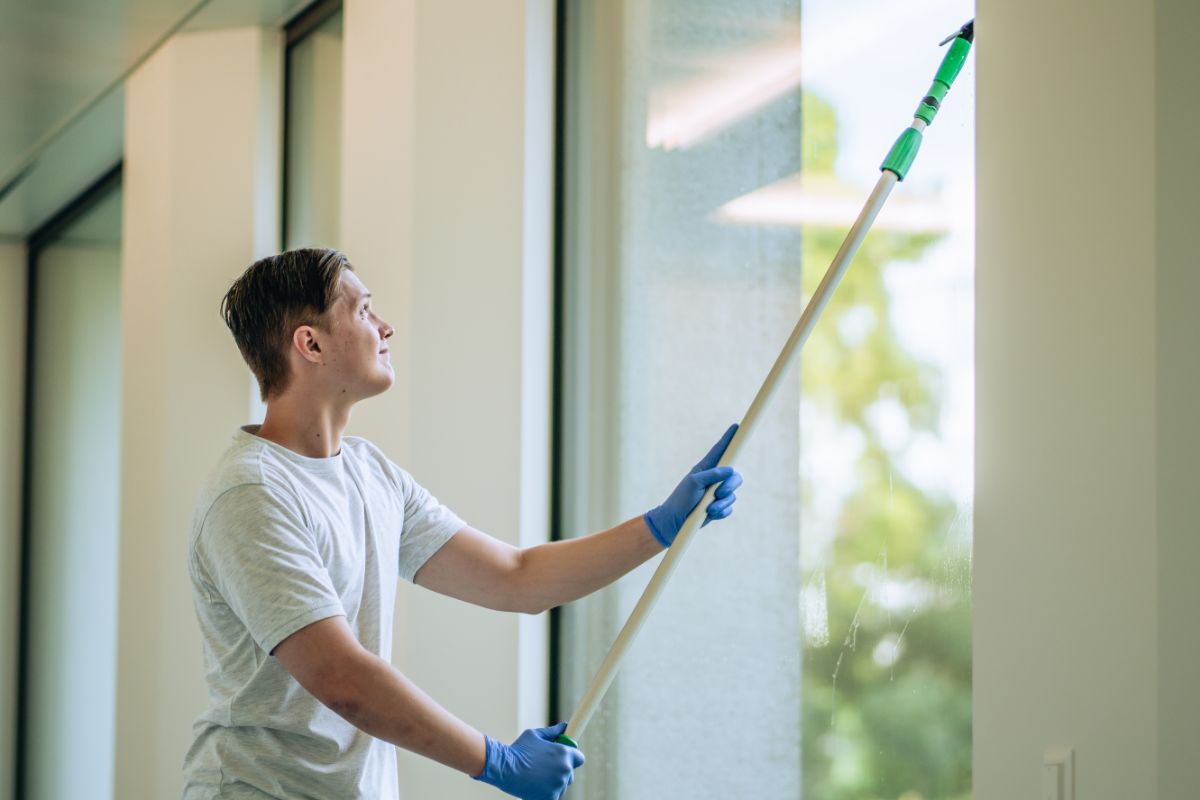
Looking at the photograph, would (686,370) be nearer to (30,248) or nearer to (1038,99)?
(1038,99)

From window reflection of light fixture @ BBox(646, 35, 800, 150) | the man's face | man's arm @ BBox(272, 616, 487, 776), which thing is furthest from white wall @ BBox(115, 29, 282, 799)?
man's arm @ BBox(272, 616, 487, 776)

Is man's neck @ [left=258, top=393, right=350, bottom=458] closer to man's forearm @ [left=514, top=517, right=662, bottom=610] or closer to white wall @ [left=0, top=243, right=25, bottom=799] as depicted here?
man's forearm @ [left=514, top=517, right=662, bottom=610]

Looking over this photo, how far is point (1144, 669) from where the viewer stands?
120 cm

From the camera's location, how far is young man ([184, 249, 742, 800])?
1.48m

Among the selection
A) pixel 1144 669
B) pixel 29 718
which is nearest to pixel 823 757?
pixel 1144 669

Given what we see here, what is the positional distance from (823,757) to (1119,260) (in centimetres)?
94

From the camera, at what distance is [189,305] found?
3301 millimetres

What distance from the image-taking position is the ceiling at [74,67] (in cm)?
281

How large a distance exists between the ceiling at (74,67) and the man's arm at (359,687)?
1792 mm

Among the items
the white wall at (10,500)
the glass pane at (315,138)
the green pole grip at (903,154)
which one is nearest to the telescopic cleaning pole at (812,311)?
the green pole grip at (903,154)

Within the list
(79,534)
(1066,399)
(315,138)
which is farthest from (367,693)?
(79,534)

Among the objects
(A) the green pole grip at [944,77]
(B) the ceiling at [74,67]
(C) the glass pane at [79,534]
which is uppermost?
(B) the ceiling at [74,67]

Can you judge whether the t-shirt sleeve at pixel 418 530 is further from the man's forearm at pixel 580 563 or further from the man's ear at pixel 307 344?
the man's ear at pixel 307 344

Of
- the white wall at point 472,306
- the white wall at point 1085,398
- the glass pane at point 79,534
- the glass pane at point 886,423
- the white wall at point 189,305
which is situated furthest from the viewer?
the glass pane at point 79,534
